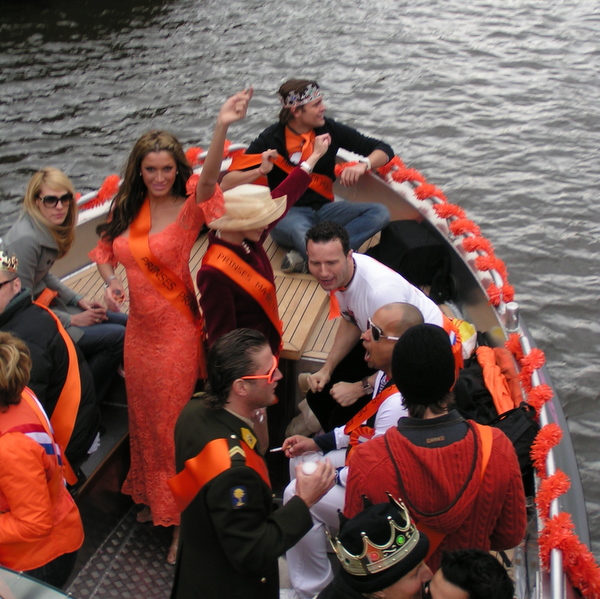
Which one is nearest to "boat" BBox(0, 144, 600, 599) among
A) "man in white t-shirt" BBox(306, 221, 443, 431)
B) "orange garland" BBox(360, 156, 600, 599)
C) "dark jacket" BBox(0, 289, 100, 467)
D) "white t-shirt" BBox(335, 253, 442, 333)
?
"orange garland" BBox(360, 156, 600, 599)

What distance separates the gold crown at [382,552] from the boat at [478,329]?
113cm

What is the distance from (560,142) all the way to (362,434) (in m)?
7.56

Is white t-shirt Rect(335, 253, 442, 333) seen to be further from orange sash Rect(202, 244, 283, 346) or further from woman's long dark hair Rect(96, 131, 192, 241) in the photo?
woman's long dark hair Rect(96, 131, 192, 241)

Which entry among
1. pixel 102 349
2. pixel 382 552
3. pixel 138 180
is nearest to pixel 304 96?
pixel 138 180

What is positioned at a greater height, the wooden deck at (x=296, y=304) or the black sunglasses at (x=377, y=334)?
the black sunglasses at (x=377, y=334)

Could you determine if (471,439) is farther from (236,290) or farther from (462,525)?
(236,290)

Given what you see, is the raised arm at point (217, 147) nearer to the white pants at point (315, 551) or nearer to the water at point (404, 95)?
the white pants at point (315, 551)

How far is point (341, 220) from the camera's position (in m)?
4.91

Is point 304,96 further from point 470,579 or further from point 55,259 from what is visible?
point 470,579

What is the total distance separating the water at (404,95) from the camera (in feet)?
24.7

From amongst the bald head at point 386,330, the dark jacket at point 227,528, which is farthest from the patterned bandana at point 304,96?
the dark jacket at point 227,528

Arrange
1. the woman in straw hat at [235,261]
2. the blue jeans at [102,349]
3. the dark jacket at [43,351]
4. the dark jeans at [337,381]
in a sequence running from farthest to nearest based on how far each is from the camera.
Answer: the dark jeans at [337,381] → the blue jeans at [102,349] → the woman in straw hat at [235,261] → the dark jacket at [43,351]

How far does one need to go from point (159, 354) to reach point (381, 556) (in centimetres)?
171

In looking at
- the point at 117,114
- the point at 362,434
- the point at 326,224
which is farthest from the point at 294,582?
the point at 117,114
